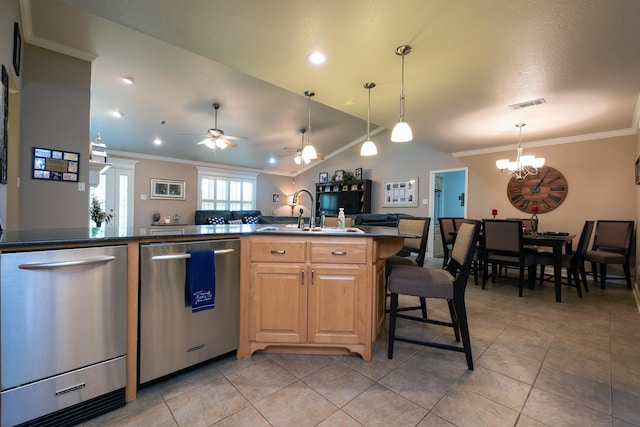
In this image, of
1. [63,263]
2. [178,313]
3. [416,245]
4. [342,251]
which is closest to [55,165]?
[63,263]

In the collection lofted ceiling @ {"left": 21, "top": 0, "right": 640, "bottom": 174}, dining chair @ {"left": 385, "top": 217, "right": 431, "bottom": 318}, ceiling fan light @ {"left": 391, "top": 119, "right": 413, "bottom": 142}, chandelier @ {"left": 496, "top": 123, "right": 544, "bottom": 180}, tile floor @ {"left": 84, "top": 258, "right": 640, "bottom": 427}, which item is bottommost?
tile floor @ {"left": 84, "top": 258, "right": 640, "bottom": 427}

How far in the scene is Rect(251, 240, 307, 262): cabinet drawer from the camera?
1.78 metres

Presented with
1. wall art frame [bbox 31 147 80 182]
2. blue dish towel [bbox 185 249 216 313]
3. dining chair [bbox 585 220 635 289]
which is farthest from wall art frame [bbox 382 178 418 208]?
wall art frame [bbox 31 147 80 182]

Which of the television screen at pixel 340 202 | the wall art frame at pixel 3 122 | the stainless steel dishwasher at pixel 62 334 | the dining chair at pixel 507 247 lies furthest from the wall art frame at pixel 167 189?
the dining chair at pixel 507 247

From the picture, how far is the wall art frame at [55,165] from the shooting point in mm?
2742

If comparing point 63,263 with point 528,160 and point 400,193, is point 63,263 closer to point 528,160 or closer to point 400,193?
point 528,160

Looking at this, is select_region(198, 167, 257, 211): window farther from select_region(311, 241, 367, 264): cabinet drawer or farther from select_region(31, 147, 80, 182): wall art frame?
select_region(311, 241, 367, 264): cabinet drawer

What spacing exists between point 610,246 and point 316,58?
4754mm

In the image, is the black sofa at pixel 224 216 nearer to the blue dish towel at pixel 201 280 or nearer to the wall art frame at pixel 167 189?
the wall art frame at pixel 167 189

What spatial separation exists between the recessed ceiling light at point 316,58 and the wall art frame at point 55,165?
9.09ft

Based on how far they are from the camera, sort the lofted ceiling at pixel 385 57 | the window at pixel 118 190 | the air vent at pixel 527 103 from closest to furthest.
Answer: the lofted ceiling at pixel 385 57 → the air vent at pixel 527 103 → the window at pixel 118 190

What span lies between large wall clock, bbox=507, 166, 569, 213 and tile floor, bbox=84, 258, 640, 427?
9.79 feet

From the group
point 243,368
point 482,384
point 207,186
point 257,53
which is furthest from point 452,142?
point 207,186

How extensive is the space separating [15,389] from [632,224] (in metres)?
6.04
